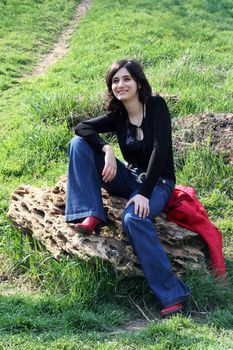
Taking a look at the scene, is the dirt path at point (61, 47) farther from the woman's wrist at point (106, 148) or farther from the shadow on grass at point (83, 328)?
the shadow on grass at point (83, 328)

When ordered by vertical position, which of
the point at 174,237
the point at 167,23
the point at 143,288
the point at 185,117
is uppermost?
the point at 167,23

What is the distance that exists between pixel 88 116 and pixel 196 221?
335 cm

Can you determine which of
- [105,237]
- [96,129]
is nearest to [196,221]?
[105,237]

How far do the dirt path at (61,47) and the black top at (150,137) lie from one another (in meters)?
6.62

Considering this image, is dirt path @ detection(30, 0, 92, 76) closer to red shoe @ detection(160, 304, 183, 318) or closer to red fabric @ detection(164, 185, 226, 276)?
red fabric @ detection(164, 185, 226, 276)

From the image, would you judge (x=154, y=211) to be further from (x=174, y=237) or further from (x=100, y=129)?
(x=100, y=129)

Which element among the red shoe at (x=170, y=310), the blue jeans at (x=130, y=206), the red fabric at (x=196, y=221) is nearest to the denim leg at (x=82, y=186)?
the blue jeans at (x=130, y=206)

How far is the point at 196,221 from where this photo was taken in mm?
4605

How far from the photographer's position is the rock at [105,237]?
430cm

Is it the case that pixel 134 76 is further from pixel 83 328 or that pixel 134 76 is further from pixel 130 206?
pixel 83 328

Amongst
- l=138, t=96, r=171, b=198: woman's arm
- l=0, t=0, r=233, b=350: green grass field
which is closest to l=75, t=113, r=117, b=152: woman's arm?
l=138, t=96, r=171, b=198: woman's arm

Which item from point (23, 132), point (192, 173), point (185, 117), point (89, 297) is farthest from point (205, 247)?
point (23, 132)

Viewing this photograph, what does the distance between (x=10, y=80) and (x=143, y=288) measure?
687cm

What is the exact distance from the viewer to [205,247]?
15.4 feet
